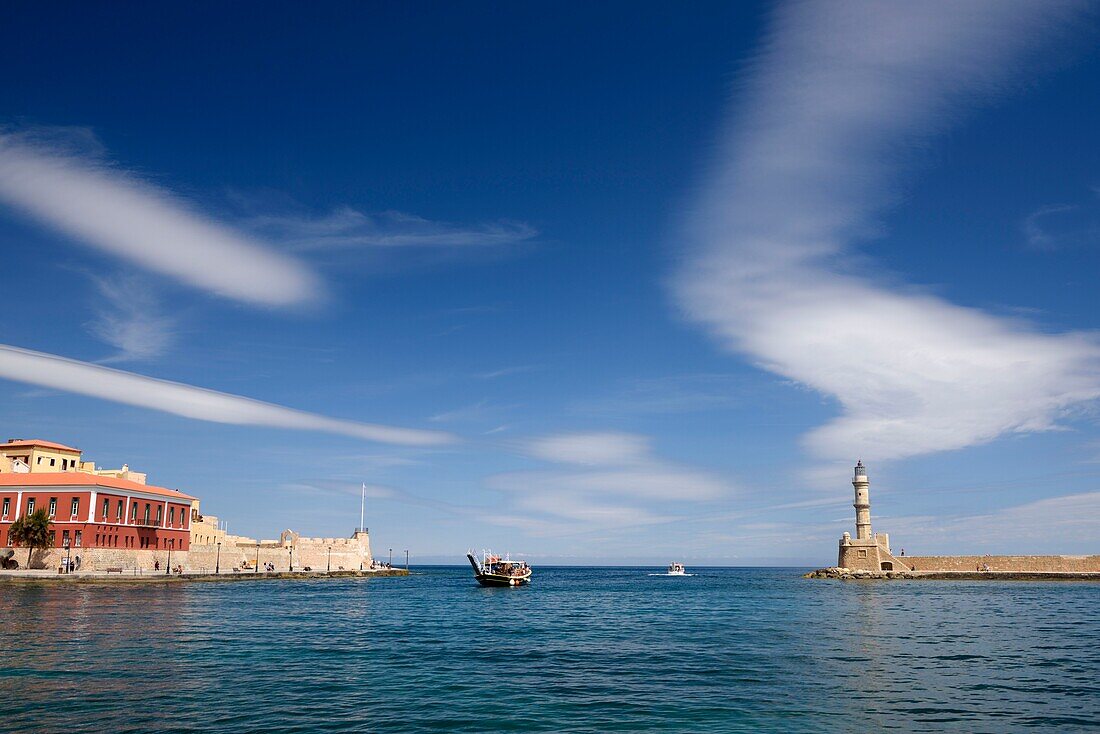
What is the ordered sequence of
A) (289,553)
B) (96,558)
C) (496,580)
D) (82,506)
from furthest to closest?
(289,553), (496,580), (82,506), (96,558)

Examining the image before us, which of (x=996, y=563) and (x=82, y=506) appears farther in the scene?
(x=996, y=563)

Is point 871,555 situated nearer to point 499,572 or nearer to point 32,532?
point 499,572

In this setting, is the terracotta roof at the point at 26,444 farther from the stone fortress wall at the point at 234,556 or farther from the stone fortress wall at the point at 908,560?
the stone fortress wall at the point at 908,560

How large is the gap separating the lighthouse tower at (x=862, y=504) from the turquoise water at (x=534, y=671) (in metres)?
56.4

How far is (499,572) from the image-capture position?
97750 millimetres

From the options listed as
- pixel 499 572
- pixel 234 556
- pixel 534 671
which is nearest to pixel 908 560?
pixel 499 572

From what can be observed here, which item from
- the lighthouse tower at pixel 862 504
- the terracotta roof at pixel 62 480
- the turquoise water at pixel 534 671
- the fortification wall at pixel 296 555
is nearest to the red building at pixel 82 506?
the terracotta roof at pixel 62 480

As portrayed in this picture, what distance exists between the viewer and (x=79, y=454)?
10025 cm

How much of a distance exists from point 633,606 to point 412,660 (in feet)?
117

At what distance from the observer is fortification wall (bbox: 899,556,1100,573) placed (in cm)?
11300

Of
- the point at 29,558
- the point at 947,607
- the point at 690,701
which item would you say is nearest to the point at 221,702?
the point at 690,701

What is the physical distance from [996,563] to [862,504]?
26738 millimetres

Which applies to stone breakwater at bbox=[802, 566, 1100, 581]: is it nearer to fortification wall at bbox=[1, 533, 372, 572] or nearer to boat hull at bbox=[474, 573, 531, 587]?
boat hull at bbox=[474, 573, 531, 587]

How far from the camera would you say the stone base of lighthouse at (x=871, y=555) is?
361ft
